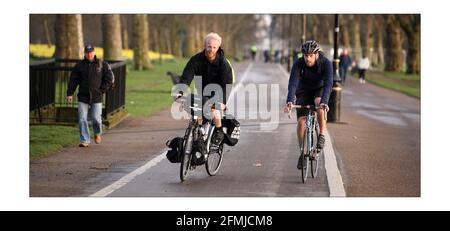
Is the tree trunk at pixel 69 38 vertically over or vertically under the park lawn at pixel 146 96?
over

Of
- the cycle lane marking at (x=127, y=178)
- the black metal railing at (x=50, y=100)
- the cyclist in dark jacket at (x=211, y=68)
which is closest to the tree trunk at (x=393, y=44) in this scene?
the black metal railing at (x=50, y=100)

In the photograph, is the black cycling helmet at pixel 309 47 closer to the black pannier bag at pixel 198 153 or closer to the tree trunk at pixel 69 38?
the black pannier bag at pixel 198 153

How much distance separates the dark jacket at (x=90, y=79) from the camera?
16.0 meters

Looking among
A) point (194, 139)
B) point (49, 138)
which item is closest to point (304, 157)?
point (194, 139)

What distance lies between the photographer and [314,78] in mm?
12141

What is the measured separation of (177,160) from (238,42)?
14488 centimetres

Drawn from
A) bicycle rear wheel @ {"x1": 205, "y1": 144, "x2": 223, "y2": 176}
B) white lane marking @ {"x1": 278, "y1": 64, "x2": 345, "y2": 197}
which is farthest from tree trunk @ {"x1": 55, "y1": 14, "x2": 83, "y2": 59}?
bicycle rear wheel @ {"x1": 205, "y1": 144, "x2": 223, "y2": 176}

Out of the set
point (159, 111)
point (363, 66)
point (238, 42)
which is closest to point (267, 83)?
point (363, 66)

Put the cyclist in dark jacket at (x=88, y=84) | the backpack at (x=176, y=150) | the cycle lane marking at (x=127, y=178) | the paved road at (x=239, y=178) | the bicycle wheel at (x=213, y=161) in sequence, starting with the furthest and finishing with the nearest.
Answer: the cyclist in dark jacket at (x=88, y=84)
the bicycle wheel at (x=213, y=161)
the backpack at (x=176, y=150)
the paved road at (x=239, y=178)
the cycle lane marking at (x=127, y=178)

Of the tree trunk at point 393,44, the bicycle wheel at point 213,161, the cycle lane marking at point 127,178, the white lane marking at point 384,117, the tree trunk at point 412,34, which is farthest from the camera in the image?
the tree trunk at point 393,44

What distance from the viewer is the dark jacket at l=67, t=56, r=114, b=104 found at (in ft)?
52.4

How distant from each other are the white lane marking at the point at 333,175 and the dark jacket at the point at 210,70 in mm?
1597

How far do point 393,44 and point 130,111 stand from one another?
149ft

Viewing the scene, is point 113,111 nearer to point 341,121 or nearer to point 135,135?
point 135,135
